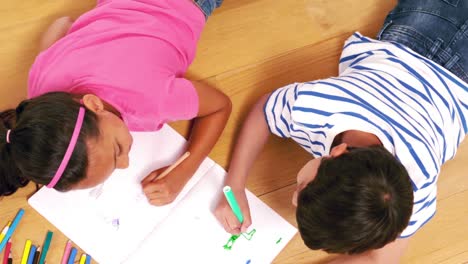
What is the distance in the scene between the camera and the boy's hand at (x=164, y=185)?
0.73 metres

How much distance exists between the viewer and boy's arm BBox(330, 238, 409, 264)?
0.69m

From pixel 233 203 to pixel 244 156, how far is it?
0.10 metres

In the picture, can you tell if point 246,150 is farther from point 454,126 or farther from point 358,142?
point 454,126

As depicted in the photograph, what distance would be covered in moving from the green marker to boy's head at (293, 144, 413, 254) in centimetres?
16

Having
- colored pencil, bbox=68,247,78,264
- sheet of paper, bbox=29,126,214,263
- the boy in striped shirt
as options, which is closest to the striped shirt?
the boy in striped shirt

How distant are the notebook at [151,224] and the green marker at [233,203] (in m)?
0.05

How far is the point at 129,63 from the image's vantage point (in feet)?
2.16

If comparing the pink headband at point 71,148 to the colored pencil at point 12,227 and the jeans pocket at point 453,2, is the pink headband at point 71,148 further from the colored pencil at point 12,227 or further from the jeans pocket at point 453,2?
the jeans pocket at point 453,2

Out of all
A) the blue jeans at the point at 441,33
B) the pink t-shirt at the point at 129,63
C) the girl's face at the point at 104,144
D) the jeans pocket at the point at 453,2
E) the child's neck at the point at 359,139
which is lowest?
the girl's face at the point at 104,144

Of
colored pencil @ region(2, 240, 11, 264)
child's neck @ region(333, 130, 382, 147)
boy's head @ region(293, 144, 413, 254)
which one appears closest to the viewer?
boy's head @ region(293, 144, 413, 254)

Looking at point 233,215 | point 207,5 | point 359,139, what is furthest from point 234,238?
point 207,5

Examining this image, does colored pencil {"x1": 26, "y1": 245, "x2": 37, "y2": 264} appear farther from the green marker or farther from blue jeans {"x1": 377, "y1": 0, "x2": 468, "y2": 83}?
blue jeans {"x1": 377, "y1": 0, "x2": 468, "y2": 83}

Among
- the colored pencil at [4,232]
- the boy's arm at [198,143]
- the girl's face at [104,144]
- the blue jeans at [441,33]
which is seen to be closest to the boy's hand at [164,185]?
the boy's arm at [198,143]

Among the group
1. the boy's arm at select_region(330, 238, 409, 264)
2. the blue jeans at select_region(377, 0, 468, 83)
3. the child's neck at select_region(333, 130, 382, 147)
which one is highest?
the blue jeans at select_region(377, 0, 468, 83)
